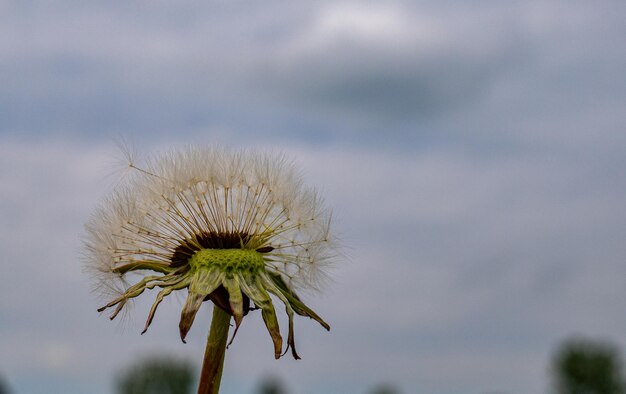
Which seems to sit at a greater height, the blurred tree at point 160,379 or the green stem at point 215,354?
the blurred tree at point 160,379

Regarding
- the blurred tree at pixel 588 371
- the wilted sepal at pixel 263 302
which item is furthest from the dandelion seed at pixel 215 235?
the blurred tree at pixel 588 371

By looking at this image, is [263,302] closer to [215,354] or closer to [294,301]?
[294,301]

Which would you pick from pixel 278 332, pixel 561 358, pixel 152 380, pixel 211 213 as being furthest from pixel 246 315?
pixel 152 380

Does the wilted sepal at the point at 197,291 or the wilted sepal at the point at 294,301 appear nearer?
the wilted sepal at the point at 197,291

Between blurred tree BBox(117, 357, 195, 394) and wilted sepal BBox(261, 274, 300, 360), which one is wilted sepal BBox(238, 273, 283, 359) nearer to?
wilted sepal BBox(261, 274, 300, 360)

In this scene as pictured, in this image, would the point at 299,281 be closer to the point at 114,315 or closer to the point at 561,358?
the point at 114,315

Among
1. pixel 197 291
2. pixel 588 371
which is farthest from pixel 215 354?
pixel 588 371

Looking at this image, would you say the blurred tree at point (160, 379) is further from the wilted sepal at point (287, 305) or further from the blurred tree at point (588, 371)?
the wilted sepal at point (287, 305)
